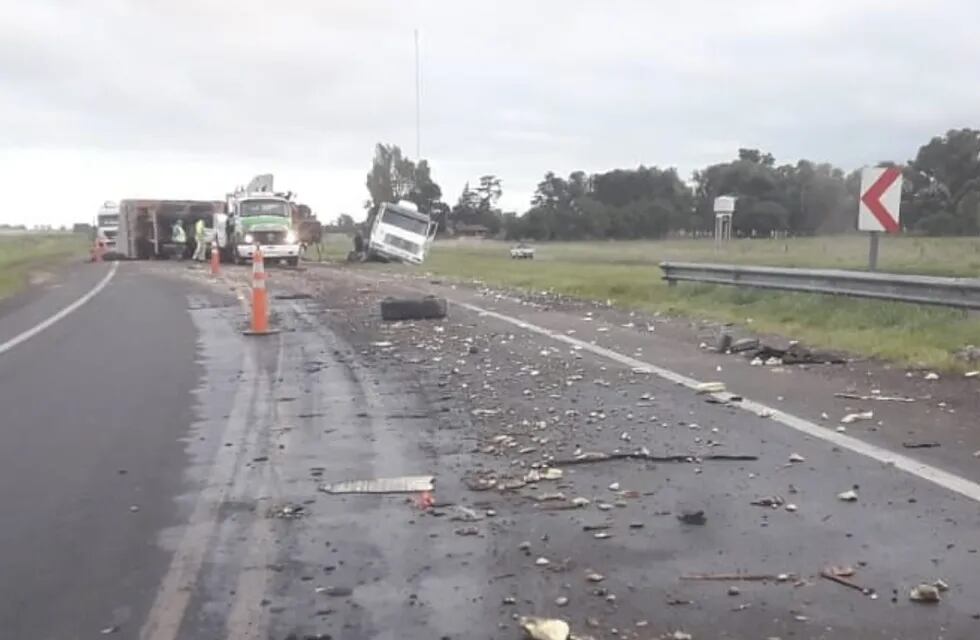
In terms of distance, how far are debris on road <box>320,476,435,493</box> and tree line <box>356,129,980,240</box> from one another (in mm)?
13020

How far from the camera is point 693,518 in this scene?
5.97 meters

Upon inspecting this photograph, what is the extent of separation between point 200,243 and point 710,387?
139 ft

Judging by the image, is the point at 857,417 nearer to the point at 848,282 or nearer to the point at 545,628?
the point at 545,628

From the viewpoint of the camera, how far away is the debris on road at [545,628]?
4.32 meters

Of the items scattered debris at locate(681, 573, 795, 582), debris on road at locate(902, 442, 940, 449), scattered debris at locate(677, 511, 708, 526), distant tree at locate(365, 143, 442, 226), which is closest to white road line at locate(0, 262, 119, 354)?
scattered debris at locate(677, 511, 708, 526)

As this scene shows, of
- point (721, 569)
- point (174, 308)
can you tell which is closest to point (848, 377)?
point (721, 569)

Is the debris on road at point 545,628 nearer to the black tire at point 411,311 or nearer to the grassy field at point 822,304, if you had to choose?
the grassy field at point 822,304

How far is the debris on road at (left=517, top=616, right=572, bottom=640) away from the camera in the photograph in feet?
14.2

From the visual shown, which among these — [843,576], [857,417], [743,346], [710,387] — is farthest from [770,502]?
[743,346]

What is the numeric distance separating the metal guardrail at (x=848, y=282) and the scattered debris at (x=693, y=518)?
8851 mm

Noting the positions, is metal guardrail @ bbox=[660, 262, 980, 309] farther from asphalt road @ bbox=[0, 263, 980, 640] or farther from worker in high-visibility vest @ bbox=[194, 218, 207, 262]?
worker in high-visibility vest @ bbox=[194, 218, 207, 262]

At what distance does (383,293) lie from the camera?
2553 cm

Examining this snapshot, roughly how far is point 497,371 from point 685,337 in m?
4.32

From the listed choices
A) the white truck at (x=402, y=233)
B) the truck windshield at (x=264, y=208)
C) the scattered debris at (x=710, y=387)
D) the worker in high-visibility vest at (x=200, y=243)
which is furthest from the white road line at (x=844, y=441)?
the worker in high-visibility vest at (x=200, y=243)
